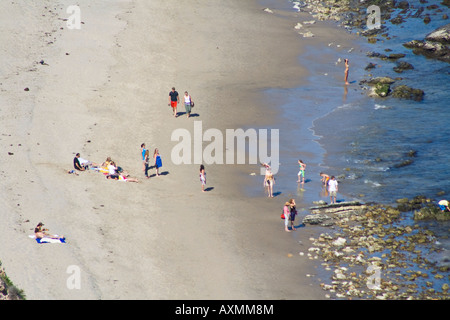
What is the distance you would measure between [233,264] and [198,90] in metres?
19.8

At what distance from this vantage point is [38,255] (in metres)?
23.5

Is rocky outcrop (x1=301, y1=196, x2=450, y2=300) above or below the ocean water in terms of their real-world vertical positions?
below

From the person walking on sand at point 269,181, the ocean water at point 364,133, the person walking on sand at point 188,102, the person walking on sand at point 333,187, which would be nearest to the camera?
the person walking on sand at point 333,187

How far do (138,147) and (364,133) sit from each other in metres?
13.6

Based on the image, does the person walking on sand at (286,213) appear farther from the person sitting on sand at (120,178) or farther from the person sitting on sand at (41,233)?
the person sitting on sand at (41,233)

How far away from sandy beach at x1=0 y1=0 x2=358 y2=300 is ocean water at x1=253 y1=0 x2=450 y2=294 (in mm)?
1836

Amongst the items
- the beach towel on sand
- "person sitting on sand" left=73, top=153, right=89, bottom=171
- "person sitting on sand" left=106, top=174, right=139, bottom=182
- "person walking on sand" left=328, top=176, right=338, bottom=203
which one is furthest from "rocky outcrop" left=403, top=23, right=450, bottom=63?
the beach towel on sand

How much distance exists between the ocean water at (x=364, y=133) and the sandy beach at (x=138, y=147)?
1836 millimetres

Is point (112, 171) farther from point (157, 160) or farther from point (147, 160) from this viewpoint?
point (147, 160)

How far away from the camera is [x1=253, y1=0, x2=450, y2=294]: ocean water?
3155cm

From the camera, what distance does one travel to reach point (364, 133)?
37906 mm

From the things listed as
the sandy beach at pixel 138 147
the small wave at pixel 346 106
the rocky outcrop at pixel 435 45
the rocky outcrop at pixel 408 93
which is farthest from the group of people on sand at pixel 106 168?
the rocky outcrop at pixel 435 45

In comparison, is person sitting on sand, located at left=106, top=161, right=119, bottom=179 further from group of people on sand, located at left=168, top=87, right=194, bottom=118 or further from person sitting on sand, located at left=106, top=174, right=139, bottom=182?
group of people on sand, located at left=168, top=87, right=194, bottom=118

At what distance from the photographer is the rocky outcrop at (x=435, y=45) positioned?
49.3 meters
